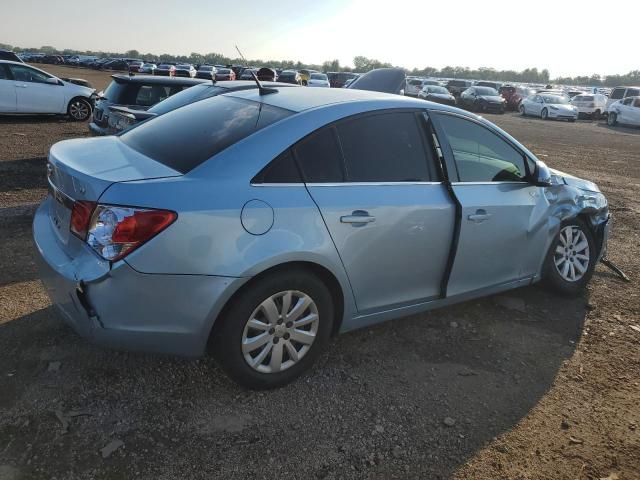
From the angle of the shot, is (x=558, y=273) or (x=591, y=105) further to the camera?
(x=591, y=105)

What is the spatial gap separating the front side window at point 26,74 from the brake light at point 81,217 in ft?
41.4

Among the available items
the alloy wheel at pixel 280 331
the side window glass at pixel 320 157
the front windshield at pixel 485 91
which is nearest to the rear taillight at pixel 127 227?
the alloy wheel at pixel 280 331

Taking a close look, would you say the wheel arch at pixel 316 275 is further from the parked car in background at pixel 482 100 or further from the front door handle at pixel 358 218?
the parked car in background at pixel 482 100

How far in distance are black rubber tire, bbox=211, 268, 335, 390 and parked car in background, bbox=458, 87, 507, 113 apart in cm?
3085

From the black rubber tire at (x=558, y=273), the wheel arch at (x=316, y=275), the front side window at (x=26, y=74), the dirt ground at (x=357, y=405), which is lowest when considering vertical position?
the dirt ground at (x=357, y=405)

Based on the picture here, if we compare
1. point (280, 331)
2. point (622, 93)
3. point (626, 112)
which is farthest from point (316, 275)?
point (622, 93)

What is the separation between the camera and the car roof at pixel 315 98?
3230 mm

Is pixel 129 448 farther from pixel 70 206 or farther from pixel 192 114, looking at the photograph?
pixel 192 114

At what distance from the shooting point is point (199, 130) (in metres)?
3.19

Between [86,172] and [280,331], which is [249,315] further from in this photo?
[86,172]

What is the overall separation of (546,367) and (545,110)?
2990 cm

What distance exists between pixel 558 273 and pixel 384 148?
2183mm

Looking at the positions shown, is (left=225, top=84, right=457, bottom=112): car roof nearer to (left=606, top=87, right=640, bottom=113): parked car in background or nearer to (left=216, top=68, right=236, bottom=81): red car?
(left=216, top=68, right=236, bottom=81): red car

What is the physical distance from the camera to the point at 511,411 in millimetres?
3047
